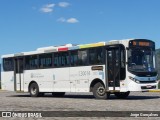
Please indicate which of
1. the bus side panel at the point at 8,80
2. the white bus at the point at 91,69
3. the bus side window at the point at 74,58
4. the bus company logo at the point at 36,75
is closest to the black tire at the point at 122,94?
the white bus at the point at 91,69

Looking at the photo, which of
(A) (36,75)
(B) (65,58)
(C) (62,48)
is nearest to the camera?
Result: (B) (65,58)

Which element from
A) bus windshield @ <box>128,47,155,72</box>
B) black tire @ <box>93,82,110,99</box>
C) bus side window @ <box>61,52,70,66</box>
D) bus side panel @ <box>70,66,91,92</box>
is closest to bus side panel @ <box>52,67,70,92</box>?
bus side window @ <box>61,52,70,66</box>

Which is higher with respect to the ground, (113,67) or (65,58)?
(65,58)

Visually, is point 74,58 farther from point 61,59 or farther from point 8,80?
point 8,80

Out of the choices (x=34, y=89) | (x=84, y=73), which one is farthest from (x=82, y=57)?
(x=34, y=89)

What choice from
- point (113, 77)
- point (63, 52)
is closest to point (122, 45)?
point (113, 77)

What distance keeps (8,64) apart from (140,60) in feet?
37.2

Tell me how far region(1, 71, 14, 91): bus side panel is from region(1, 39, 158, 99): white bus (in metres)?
0.35

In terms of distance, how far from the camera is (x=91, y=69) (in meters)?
23.3

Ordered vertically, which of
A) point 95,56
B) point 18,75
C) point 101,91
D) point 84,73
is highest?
point 95,56

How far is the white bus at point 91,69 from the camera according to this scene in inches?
858

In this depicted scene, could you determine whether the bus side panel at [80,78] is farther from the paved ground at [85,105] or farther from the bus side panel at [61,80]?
the paved ground at [85,105]

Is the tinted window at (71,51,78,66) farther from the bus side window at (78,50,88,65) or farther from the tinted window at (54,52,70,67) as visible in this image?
the tinted window at (54,52,70,67)

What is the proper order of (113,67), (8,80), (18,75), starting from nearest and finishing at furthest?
1. (113,67)
2. (18,75)
3. (8,80)
